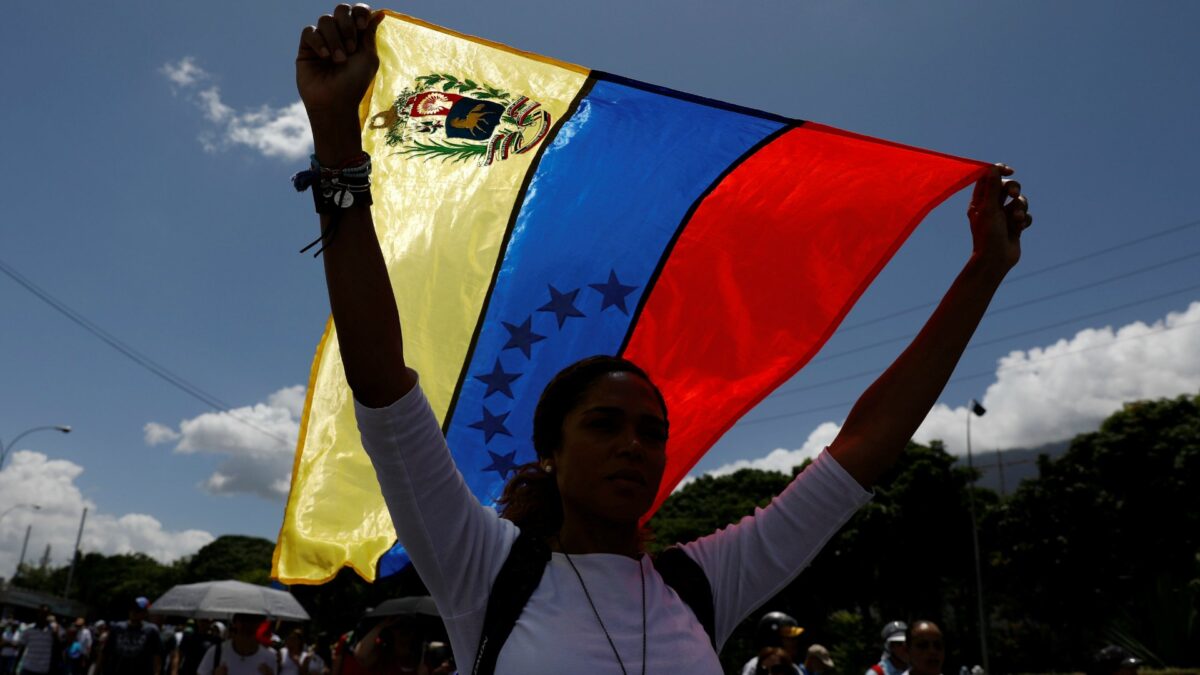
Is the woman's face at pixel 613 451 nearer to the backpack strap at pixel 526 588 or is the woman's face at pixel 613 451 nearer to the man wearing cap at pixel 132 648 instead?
the backpack strap at pixel 526 588

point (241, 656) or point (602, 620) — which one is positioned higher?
point (602, 620)

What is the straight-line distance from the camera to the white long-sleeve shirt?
1.43m

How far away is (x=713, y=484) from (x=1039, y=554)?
15798 mm

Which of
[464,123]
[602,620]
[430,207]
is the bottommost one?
[602,620]

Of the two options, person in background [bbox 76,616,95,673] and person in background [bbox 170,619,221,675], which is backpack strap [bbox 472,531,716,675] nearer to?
person in background [bbox 170,619,221,675]

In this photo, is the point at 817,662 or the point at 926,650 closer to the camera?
the point at 926,650

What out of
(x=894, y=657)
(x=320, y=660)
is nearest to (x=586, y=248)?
(x=894, y=657)

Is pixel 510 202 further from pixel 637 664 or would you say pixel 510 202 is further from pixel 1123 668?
pixel 1123 668

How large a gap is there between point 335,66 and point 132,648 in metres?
9.80

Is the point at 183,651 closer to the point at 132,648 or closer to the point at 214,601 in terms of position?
the point at 214,601

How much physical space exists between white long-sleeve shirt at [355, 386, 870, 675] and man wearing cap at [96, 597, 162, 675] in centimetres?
915

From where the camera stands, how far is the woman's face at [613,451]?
164cm

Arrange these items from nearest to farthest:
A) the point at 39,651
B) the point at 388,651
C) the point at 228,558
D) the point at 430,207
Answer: the point at 430,207 → the point at 388,651 → the point at 39,651 → the point at 228,558

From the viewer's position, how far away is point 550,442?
188 cm
